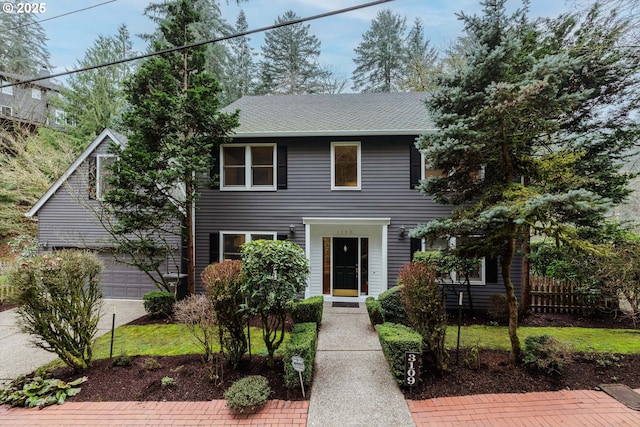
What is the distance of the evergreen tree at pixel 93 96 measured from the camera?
52.7 feet

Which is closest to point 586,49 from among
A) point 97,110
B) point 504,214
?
point 504,214

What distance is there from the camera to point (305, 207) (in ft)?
30.1

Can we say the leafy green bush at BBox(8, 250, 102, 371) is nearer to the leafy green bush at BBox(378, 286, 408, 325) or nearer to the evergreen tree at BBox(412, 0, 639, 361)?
the leafy green bush at BBox(378, 286, 408, 325)

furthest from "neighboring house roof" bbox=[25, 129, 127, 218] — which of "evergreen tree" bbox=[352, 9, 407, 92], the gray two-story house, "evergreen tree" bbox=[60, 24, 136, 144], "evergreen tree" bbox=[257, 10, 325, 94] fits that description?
"evergreen tree" bbox=[352, 9, 407, 92]

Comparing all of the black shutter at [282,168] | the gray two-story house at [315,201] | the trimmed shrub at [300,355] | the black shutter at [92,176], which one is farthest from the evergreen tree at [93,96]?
the trimmed shrub at [300,355]

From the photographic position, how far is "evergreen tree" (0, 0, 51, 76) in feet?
73.5

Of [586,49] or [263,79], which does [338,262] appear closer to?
[586,49]

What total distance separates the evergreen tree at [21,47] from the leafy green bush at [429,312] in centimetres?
3187

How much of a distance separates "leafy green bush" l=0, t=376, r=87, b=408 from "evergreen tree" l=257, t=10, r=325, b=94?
21000 millimetres

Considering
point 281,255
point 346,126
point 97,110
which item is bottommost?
point 281,255

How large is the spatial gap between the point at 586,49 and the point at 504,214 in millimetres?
5767

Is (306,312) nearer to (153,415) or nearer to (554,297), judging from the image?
(153,415)

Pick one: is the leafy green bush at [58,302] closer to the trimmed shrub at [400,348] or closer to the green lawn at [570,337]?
the trimmed shrub at [400,348]

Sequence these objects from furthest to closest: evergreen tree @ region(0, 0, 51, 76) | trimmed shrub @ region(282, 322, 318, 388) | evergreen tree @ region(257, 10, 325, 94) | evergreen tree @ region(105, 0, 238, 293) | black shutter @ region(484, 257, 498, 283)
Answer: evergreen tree @ region(0, 0, 51, 76) < evergreen tree @ region(257, 10, 325, 94) < black shutter @ region(484, 257, 498, 283) < evergreen tree @ region(105, 0, 238, 293) < trimmed shrub @ region(282, 322, 318, 388)
